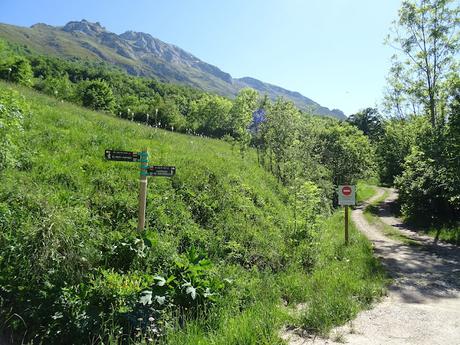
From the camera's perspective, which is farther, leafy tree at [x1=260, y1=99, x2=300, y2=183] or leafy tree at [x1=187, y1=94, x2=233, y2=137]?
leafy tree at [x1=187, y1=94, x2=233, y2=137]

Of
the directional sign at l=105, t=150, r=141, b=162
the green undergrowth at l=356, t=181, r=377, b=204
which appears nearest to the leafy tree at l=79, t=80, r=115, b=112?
the green undergrowth at l=356, t=181, r=377, b=204

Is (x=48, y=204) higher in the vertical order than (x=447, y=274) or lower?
higher

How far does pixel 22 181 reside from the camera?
8.52 m

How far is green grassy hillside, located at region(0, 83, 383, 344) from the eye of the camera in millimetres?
5750

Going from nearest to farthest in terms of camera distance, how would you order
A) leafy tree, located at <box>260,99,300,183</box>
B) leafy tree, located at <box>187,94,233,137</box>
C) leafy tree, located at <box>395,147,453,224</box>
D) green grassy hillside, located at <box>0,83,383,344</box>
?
1. green grassy hillside, located at <box>0,83,383,344</box>
2. leafy tree, located at <box>260,99,300,183</box>
3. leafy tree, located at <box>395,147,453,224</box>
4. leafy tree, located at <box>187,94,233,137</box>

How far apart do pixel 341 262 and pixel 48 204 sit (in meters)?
8.18

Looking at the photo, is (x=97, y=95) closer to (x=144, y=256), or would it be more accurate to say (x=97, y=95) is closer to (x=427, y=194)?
(x=427, y=194)

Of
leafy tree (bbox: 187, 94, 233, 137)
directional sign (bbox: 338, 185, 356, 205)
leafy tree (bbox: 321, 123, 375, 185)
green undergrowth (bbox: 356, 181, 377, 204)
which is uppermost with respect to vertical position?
leafy tree (bbox: 187, 94, 233, 137)

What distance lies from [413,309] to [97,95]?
78443 mm

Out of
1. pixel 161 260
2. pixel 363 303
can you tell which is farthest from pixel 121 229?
pixel 363 303

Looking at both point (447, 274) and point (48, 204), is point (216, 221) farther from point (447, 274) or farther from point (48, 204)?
point (447, 274)

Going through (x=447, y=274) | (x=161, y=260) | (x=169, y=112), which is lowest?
(x=447, y=274)

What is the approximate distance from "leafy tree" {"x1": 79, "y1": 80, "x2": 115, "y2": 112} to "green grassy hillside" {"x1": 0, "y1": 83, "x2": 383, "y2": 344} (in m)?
64.9

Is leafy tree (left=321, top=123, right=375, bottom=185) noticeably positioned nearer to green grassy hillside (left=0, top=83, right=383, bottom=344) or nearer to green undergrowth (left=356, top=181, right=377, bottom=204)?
green undergrowth (left=356, top=181, right=377, bottom=204)
